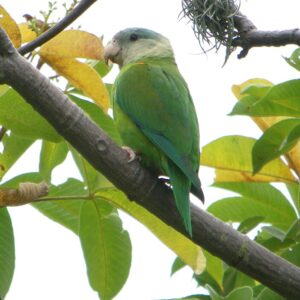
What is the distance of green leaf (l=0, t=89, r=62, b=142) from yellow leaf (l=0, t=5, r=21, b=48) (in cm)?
18

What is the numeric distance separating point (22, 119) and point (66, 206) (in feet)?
1.55

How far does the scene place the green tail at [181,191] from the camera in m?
2.34

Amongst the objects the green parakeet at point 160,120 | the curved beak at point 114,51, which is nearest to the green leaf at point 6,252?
the green parakeet at point 160,120

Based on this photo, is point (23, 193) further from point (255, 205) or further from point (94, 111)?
point (255, 205)

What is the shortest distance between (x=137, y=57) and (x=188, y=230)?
61.6 inches

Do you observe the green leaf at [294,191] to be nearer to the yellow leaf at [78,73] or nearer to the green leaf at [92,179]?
the green leaf at [92,179]

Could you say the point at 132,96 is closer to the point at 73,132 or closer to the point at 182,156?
the point at 182,156

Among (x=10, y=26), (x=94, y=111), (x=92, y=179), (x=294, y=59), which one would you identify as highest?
(x=10, y=26)

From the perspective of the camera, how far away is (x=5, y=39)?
6.56ft

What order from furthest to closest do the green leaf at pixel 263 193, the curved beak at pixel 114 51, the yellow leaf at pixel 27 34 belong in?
the curved beak at pixel 114 51, the green leaf at pixel 263 193, the yellow leaf at pixel 27 34

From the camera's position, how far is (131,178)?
7.58ft

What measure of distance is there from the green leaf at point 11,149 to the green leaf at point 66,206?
0.57 feet

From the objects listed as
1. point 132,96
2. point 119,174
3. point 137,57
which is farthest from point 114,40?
point 119,174

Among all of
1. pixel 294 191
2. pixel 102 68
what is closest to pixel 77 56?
pixel 102 68
